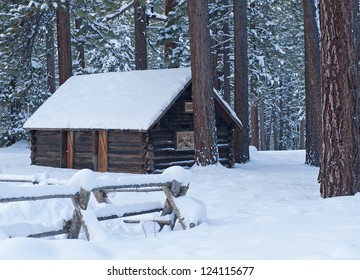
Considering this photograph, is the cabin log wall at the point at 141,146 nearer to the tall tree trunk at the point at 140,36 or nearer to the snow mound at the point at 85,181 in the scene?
the tall tree trunk at the point at 140,36

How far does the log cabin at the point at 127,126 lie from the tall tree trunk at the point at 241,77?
149cm

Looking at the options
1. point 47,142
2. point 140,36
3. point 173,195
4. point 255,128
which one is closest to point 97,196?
point 173,195

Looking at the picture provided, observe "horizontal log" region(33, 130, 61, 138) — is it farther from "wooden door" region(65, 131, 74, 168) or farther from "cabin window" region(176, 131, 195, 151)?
"cabin window" region(176, 131, 195, 151)

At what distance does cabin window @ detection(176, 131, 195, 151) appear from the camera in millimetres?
21556

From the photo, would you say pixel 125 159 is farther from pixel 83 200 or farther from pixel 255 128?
pixel 255 128

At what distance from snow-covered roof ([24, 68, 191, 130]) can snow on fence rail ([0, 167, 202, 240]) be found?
36.6ft

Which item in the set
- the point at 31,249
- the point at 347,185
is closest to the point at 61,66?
the point at 347,185

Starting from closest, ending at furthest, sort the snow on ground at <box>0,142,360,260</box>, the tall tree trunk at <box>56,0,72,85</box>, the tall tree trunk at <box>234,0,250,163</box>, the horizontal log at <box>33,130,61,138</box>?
1. the snow on ground at <box>0,142,360,260</box>
2. the tall tree trunk at <box>234,0,250,163</box>
3. the horizontal log at <box>33,130,61,138</box>
4. the tall tree trunk at <box>56,0,72,85</box>

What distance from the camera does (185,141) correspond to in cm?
2180

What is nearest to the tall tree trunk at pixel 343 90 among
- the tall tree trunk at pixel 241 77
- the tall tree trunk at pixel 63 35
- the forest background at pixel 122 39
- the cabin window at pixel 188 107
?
the cabin window at pixel 188 107

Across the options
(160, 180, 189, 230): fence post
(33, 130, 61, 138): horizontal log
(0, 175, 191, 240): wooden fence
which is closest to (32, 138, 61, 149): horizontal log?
(33, 130, 61, 138): horizontal log

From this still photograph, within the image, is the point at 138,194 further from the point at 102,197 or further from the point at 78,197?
the point at 78,197

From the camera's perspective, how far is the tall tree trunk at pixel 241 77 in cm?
2369

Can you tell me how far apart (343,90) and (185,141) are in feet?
37.1
